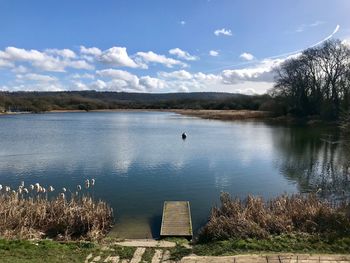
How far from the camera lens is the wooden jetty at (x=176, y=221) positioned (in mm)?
10953

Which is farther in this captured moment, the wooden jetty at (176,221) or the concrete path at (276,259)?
the wooden jetty at (176,221)

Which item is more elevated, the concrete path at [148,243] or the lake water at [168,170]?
the concrete path at [148,243]

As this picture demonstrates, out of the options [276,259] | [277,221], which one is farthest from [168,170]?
[276,259]

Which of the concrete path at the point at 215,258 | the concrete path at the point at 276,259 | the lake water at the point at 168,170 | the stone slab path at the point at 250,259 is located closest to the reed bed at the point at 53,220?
the lake water at the point at 168,170

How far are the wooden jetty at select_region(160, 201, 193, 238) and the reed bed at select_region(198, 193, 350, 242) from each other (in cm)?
71

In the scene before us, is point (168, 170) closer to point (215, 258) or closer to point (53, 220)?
point (53, 220)

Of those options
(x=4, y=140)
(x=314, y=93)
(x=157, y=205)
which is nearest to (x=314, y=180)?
(x=157, y=205)

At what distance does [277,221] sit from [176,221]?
3.22m

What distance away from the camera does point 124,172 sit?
2083 cm

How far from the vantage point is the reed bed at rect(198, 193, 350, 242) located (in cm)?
961

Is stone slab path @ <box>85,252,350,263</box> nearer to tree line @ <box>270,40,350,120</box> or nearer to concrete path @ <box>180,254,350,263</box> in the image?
concrete path @ <box>180,254,350,263</box>

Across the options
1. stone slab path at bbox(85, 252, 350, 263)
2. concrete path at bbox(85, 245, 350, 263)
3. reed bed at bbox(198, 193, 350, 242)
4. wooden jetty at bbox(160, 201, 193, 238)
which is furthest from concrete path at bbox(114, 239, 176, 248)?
stone slab path at bbox(85, 252, 350, 263)

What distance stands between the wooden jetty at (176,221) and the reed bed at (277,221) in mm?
715

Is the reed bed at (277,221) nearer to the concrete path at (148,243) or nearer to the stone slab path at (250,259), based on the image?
the concrete path at (148,243)
